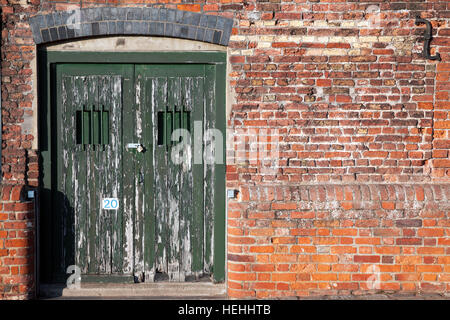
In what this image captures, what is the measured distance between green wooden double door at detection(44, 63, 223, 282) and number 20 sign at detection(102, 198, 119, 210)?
11mm

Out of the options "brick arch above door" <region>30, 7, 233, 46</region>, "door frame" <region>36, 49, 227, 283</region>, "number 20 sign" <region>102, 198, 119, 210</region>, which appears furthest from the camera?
"number 20 sign" <region>102, 198, 119, 210</region>

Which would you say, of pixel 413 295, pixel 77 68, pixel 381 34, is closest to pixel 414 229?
pixel 413 295

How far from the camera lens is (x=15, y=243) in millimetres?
4273

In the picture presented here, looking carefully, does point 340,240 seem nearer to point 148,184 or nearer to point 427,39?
point 148,184

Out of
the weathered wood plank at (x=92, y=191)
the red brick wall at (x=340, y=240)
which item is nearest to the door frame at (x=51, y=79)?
the weathered wood plank at (x=92, y=191)

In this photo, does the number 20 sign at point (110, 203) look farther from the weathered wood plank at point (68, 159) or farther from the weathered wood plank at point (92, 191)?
the weathered wood plank at point (68, 159)

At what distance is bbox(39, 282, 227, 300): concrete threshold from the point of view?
14.9 feet

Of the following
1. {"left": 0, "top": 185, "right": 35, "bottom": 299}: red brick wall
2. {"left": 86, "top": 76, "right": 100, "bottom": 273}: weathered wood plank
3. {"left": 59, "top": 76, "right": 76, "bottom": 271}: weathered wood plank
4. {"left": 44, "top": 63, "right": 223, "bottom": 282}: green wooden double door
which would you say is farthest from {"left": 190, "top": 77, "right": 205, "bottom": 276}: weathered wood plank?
{"left": 0, "top": 185, "right": 35, "bottom": 299}: red brick wall

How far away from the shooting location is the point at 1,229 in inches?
167

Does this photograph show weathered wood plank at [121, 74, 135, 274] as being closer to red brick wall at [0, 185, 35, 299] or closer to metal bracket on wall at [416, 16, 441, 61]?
red brick wall at [0, 185, 35, 299]

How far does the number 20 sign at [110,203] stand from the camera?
4613mm

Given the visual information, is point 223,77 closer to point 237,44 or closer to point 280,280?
point 237,44

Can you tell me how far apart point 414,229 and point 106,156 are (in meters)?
3.22

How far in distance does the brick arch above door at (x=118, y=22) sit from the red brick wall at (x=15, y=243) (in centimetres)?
161
